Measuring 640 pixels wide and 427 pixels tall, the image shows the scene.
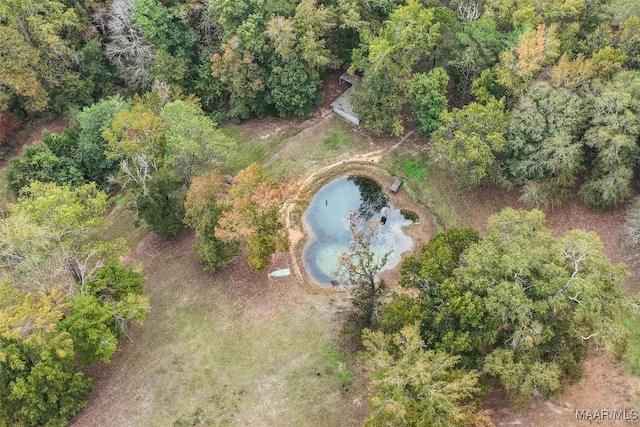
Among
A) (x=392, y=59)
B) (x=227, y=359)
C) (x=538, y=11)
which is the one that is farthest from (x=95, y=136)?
(x=538, y=11)

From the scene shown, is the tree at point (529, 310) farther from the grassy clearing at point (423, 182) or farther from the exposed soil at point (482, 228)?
the grassy clearing at point (423, 182)

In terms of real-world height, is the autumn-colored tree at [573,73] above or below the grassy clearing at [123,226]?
above

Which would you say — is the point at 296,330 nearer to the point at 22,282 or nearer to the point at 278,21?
the point at 22,282

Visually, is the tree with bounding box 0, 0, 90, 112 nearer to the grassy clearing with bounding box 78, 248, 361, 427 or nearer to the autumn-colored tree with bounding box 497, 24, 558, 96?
the grassy clearing with bounding box 78, 248, 361, 427

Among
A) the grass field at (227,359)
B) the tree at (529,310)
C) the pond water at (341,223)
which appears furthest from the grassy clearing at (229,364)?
the tree at (529,310)

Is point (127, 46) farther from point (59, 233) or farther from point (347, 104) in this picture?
point (59, 233)

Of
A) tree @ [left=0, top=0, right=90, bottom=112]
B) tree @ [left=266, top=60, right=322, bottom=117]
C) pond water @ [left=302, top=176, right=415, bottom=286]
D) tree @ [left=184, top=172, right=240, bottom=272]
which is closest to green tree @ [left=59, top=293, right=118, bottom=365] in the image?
tree @ [left=184, top=172, right=240, bottom=272]

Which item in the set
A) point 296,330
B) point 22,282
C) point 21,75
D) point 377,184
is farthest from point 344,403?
point 21,75
